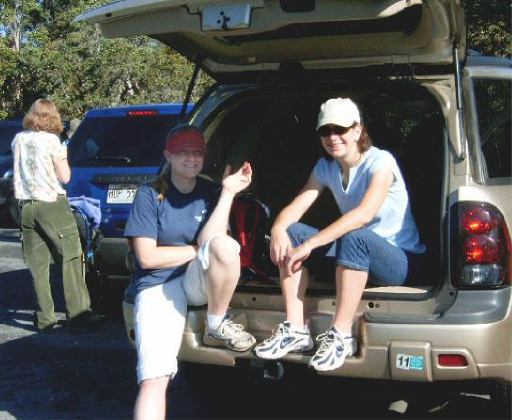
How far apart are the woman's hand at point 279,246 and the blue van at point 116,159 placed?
261cm

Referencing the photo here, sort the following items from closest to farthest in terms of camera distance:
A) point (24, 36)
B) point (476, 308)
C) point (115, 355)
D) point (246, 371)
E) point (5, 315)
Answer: point (476, 308) < point (246, 371) < point (115, 355) < point (5, 315) < point (24, 36)

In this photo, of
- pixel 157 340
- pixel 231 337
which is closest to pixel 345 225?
pixel 231 337

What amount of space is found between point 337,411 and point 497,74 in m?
2.14

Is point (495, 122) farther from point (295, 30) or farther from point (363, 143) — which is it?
point (295, 30)

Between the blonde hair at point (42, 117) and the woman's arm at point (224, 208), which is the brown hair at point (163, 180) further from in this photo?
the blonde hair at point (42, 117)

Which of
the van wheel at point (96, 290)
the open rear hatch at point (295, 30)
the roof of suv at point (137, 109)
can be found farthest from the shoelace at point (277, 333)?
the roof of suv at point (137, 109)

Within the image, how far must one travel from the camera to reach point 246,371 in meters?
4.06

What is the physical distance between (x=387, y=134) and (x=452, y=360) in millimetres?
2101

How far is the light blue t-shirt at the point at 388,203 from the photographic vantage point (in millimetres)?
4207

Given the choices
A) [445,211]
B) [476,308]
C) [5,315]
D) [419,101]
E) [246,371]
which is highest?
[419,101]

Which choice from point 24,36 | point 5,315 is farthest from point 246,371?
point 24,36

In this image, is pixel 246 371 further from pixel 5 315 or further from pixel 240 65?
pixel 5 315

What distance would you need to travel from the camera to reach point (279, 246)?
4.22m

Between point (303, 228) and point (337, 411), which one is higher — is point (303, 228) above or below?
above
